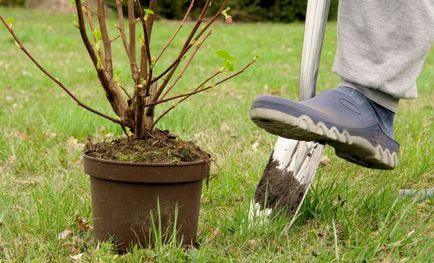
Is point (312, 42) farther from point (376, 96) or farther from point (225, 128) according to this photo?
point (225, 128)

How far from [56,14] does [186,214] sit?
14.9 meters

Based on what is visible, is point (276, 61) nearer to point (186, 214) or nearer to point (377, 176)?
point (377, 176)

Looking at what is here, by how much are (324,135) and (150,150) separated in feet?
1.54

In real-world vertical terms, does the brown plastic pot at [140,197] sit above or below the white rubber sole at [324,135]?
below

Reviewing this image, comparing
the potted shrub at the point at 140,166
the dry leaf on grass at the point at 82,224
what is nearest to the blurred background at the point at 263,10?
the dry leaf on grass at the point at 82,224

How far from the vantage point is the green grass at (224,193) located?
1.96 m

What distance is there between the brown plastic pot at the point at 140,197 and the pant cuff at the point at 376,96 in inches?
19.4

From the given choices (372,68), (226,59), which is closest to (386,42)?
(372,68)

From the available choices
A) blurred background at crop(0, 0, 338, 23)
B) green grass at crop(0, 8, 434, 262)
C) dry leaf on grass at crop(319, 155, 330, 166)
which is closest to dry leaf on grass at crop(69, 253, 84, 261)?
green grass at crop(0, 8, 434, 262)

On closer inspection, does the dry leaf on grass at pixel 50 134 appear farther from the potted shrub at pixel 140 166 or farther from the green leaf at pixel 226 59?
the green leaf at pixel 226 59

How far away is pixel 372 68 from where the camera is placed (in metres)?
2.03

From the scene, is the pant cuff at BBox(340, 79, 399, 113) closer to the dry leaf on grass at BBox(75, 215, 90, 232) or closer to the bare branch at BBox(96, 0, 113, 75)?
the bare branch at BBox(96, 0, 113, 75)

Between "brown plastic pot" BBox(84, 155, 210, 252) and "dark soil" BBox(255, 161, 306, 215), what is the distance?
0.32 m

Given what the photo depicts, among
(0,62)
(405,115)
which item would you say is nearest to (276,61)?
(0,62)
